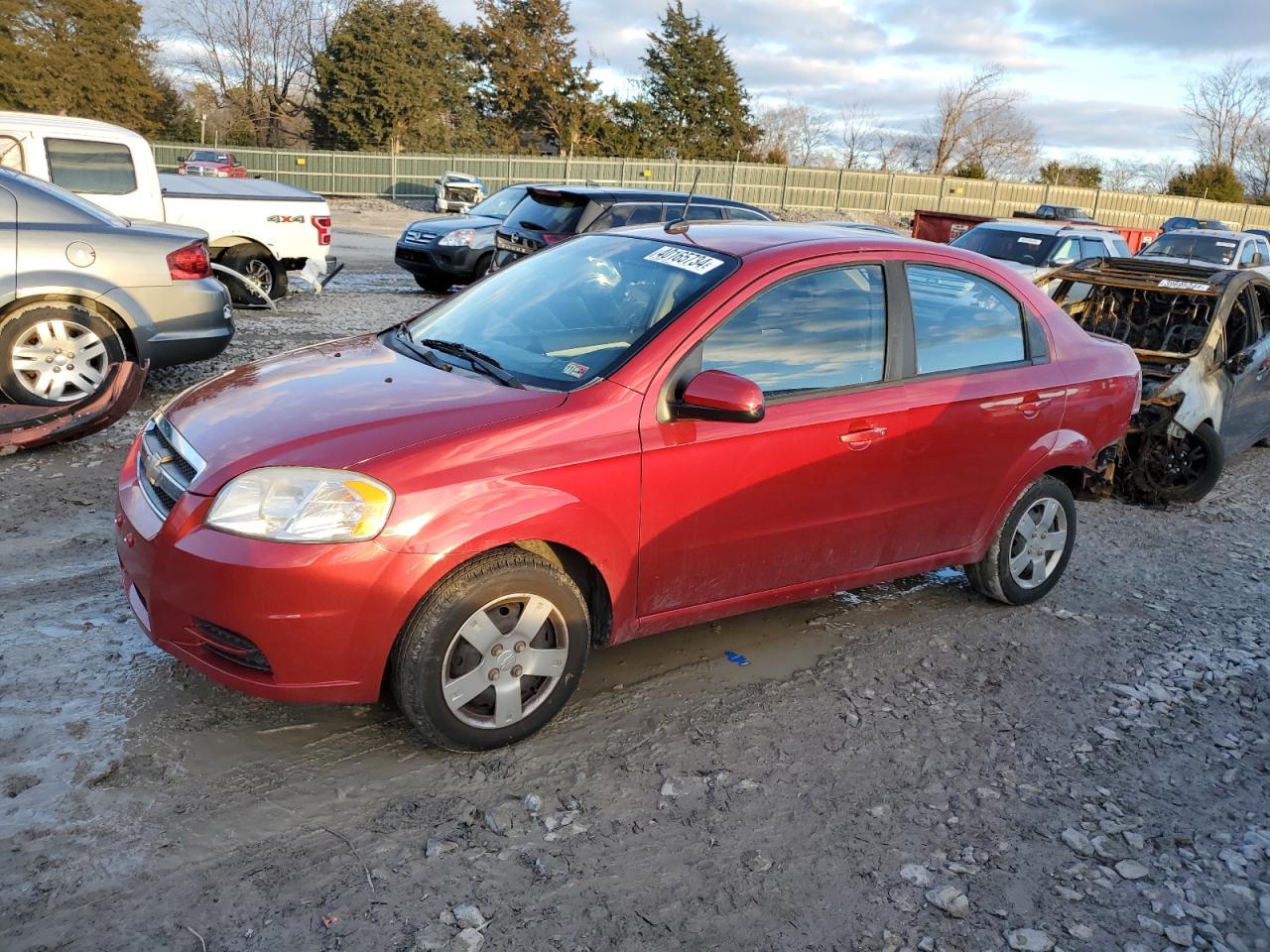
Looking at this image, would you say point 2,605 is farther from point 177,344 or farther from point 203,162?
point 203,162

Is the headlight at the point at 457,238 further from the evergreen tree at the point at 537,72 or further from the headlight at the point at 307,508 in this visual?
the evergreen tree at the point at 537,72

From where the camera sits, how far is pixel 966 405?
4223 millimetres

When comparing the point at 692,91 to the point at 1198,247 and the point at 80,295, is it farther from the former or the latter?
the point at 80,295

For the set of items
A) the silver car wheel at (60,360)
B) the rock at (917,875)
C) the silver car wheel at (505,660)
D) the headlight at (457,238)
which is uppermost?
the headlight at (457,238)

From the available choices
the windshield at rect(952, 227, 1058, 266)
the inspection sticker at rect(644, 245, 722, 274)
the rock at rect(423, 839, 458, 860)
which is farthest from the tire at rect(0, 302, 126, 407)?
the windshield at rect(952, 227, 1058, 266)

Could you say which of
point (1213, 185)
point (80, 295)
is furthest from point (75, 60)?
point (1213, 185)

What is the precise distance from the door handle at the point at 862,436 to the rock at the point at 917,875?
1.58 m

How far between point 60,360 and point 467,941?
5.48m

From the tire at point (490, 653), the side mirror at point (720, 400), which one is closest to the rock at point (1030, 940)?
the tire at point (490, 653)

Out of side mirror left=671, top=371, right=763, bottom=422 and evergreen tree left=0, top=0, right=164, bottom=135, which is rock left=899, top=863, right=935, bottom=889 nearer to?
side mirror left=671, top=371, right=763, bottom=422

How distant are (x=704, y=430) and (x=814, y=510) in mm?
660

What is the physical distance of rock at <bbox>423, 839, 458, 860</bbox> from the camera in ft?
9.41

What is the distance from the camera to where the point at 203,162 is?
105ft

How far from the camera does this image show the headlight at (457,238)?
13.4 m
